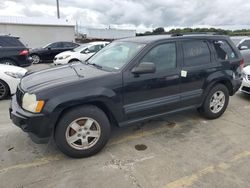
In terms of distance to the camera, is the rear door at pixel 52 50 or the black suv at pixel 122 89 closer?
the black suv at pixel 122 89

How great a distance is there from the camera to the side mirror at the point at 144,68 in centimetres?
346

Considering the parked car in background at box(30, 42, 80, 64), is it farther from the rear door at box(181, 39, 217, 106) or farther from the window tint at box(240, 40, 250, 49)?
the rear door at box(181, 39, 217, 106)

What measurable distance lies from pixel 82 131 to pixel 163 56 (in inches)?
70.9

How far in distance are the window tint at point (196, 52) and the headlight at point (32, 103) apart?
251 centimetres

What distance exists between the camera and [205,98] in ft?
14.9

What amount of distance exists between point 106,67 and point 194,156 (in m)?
1.91

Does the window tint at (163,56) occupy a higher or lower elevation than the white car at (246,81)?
higher

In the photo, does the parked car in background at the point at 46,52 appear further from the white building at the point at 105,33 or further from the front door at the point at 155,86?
the front door at the point at 155,86

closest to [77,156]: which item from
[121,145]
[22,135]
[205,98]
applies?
[121,145]

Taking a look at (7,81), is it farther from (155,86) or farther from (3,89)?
(155,86)

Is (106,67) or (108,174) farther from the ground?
(106,67)

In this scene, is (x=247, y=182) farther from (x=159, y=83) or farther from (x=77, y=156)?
(x=77, y=156)

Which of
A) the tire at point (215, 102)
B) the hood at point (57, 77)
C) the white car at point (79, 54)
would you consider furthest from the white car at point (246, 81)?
the white car at point (79, 54)

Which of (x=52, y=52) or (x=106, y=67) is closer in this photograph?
(x=106, y=67)
